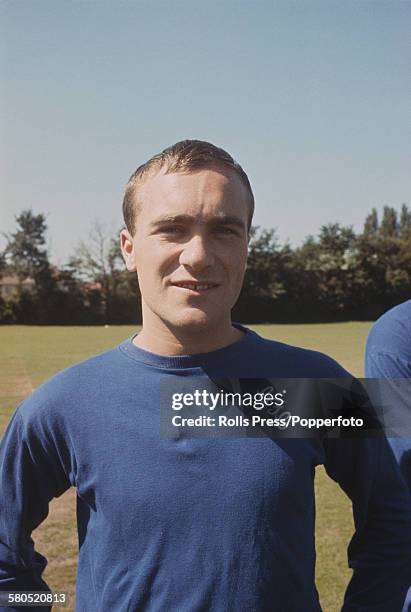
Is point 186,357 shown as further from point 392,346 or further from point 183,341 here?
point 392,346

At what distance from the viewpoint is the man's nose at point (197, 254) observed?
1.44 metres

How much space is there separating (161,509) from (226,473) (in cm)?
17

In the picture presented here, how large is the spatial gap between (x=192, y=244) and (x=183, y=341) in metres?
0.25

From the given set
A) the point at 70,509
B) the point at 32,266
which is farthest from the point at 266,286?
the point at 70,509

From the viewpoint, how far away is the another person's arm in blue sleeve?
4.83 ft

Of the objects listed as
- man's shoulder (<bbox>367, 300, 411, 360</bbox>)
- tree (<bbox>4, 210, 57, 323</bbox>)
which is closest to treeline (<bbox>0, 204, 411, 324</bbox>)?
tree (<bbox>4, 210, 57, 323</bbox>)

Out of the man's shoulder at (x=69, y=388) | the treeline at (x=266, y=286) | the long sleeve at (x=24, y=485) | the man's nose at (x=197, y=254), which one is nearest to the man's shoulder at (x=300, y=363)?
the man's nose at (x=197, y=254)

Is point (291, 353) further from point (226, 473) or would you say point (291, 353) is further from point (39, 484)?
point (39, 484)

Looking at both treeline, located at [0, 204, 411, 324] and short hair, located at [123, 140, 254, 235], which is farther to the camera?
treeline, located at [0, 204, 411, 324]

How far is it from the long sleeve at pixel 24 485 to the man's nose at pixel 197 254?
528 mm

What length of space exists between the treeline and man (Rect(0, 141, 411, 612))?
29570mm

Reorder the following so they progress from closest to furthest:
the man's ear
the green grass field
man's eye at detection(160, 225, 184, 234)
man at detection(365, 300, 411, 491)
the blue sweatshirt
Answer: the blue sweatshirt
man's eye at detection(160, 225, 184, 234)
the man's ear
man at detection(365, 300, 411, 491)
the green grass field

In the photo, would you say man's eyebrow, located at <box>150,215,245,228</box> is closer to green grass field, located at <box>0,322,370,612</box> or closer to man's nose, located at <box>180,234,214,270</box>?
man's nose, located at <box>180,234,214,270</box>

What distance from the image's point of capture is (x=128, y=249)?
1618mm
